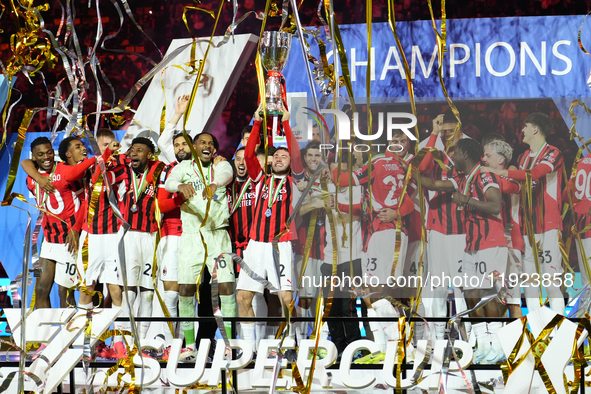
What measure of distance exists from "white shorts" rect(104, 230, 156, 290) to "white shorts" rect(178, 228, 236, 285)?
7.4 inches

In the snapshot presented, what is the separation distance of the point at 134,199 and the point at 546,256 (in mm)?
1899

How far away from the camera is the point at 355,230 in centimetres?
248

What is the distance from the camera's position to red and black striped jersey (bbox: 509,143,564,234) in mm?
2383

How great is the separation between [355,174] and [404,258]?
0.43 metres

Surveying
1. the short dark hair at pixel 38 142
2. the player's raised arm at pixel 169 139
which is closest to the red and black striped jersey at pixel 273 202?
the player's raised arm at pixel 169 139

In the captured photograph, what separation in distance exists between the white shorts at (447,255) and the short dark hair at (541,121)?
0.59 metres

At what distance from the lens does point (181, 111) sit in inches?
107

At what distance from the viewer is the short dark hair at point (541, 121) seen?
2447 mm

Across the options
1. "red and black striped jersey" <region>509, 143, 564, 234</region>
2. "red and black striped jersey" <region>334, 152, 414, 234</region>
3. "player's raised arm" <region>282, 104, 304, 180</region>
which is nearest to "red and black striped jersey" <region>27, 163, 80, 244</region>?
"player's raised arm" <region>282, 104, 304, 180</region>

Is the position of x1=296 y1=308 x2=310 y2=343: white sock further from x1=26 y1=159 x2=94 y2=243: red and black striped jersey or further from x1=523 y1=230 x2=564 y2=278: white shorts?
x1=26 y1=159 x2=94 y2=243: red and black striped jersey

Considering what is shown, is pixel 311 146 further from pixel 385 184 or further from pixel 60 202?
pixel 60 202

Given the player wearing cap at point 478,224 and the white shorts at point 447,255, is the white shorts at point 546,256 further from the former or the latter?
the white shorts at point 447,255

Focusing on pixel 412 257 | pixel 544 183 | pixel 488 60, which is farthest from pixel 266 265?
pixel 488 60

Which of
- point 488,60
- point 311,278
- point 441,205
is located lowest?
point 311,278
